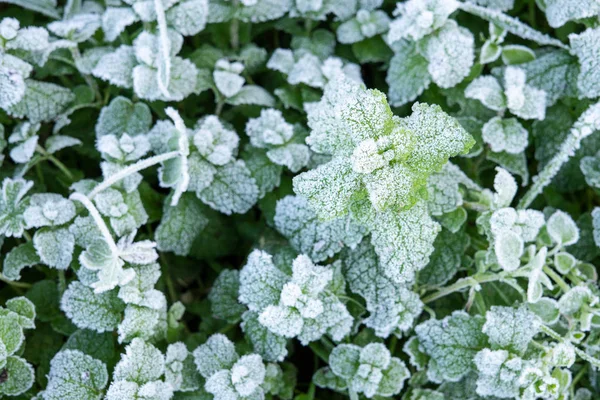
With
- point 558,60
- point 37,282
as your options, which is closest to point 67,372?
point 37,282

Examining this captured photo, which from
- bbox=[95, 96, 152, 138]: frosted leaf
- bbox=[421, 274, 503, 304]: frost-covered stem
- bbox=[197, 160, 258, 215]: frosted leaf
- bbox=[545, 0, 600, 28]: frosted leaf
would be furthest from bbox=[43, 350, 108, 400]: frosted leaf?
bbox=[545, 0, 600, 28]: frosted leaf

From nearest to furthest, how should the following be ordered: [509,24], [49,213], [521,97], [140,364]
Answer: [140,364] → [49,213] → [521,97] → [509,24]

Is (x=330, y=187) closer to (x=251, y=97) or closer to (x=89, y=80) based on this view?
(x=251, y=97)

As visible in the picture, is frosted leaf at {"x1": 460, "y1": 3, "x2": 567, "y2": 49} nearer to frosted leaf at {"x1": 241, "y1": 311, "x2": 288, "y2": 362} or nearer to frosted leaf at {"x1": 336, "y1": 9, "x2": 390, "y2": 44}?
frosted leaf at {"x1": 336, "y1": 9, "x2": 390, "y2": 44}

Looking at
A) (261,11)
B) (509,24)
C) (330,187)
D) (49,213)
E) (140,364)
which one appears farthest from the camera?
(261,11)

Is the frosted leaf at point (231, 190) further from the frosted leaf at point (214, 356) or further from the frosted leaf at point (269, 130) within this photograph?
the frosted leaf at point (214, 356)

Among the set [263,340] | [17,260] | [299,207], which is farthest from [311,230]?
[17,260]
